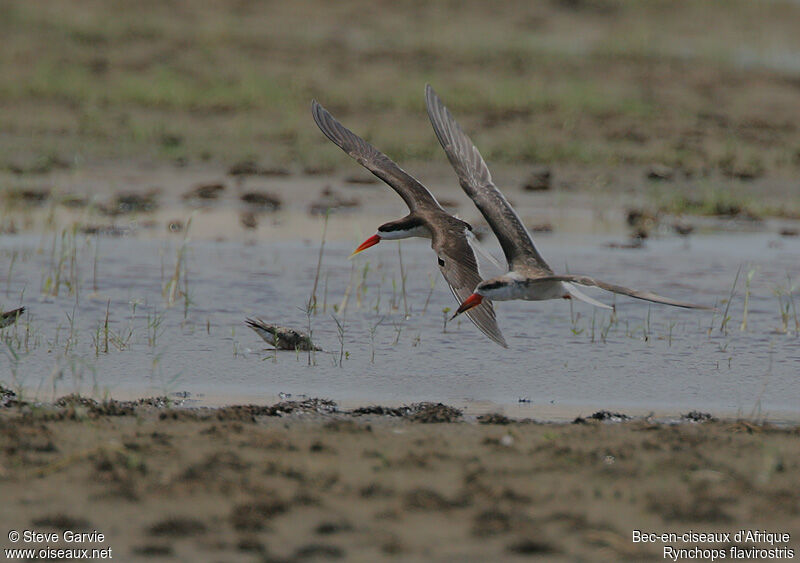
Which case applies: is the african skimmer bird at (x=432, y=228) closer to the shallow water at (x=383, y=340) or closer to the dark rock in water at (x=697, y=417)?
the shallow water at (x=383, y=340)

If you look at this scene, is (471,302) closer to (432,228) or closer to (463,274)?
(463,274)

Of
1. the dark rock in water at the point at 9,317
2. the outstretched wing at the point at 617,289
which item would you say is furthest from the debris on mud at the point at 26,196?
the outstretched wing at the point at 617,289

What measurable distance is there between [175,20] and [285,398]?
18.7 metres

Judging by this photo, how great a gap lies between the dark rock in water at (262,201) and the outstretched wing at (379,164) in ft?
20.1

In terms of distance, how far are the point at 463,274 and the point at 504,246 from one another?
12.3 inches

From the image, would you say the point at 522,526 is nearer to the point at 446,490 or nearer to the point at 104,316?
the point at 446,490

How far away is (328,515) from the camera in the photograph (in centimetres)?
460

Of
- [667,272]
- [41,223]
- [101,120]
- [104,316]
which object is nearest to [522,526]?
[104,316]

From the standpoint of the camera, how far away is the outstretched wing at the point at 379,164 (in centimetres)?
821

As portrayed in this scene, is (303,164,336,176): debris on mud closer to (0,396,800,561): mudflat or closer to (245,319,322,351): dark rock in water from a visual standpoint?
(245,319,322,351): dark rock in water

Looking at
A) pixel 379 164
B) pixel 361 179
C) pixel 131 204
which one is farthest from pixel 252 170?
pixel 379 164

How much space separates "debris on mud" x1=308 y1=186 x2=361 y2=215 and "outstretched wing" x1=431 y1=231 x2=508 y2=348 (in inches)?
266

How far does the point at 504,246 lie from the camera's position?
7.55m

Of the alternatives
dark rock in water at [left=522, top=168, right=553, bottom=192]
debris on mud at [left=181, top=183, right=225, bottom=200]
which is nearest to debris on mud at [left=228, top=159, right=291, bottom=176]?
debris on mud at [left=181, top=183, right=225, bottom=200]
